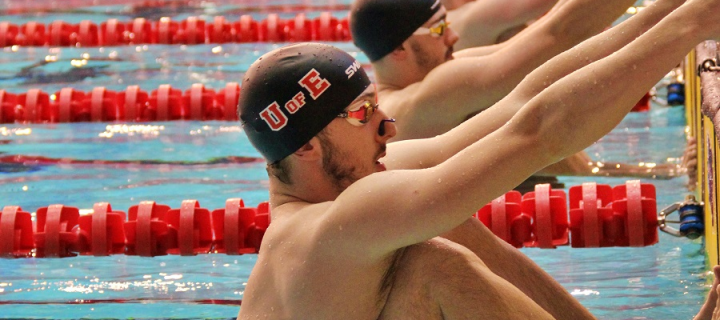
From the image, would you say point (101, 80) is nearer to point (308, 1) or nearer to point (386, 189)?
point (308, 1)

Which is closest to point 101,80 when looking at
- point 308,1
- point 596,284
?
point 308,1

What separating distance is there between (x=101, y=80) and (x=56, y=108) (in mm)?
946

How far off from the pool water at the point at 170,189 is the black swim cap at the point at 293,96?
1485mm

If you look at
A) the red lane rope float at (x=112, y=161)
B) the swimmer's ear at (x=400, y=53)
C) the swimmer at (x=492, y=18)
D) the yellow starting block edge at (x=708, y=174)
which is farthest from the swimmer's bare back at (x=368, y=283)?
the red lane rope float at (x=112, y=161)

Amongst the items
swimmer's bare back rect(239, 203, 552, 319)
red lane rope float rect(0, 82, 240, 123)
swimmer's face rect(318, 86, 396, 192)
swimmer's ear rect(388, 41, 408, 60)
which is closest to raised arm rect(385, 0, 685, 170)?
swimmer's face rect(318, 86, 396, 192)

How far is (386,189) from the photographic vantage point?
2201mm

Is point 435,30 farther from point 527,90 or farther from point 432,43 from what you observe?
point 527,90

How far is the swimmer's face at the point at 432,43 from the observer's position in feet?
13.4

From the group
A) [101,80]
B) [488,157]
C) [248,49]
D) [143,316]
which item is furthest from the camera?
[248,49]

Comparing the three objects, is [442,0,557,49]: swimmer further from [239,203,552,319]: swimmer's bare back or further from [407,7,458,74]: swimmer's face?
[239,203,552,319]: swimmer's bare back

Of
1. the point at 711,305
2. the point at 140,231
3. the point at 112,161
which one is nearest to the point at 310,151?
the point at 711,305

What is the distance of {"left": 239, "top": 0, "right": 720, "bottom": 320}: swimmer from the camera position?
2111 millimetres

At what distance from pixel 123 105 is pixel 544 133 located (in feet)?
15.3

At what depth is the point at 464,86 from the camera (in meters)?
4.05
